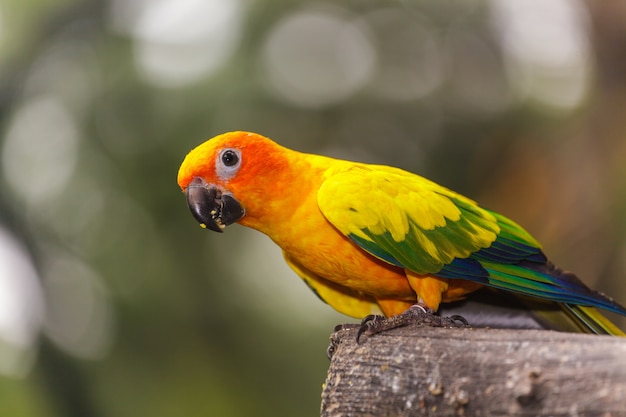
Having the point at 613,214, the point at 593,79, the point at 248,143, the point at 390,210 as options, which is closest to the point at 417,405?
the point at 390,210

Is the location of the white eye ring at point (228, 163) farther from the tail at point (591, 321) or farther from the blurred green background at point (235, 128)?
the blurred green background at point (235, 128)

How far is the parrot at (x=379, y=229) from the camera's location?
6.59 ft

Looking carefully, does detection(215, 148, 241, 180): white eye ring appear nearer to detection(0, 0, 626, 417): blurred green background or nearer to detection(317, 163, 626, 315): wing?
detection(317, 163, 626, 315): wing

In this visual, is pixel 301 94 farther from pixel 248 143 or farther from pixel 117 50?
pixel 248 143

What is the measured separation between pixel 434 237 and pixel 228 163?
2.46 ft

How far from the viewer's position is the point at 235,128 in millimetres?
4016

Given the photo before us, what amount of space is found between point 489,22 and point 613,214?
1.54 metres

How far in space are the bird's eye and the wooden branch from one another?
77cm

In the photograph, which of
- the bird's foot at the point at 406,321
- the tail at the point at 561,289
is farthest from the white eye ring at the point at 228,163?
the tail at the point at 561,289

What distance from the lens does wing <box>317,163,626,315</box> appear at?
199cm

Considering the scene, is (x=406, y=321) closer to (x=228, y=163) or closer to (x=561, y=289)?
(x=561, y=289)

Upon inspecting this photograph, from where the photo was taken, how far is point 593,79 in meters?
3.71

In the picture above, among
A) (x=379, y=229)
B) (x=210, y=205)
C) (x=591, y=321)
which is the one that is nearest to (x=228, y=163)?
(x=210, y=205)

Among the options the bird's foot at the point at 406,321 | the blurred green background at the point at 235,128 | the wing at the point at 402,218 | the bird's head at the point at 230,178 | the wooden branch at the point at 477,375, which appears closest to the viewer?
the wooden branch at the point at 477,375
